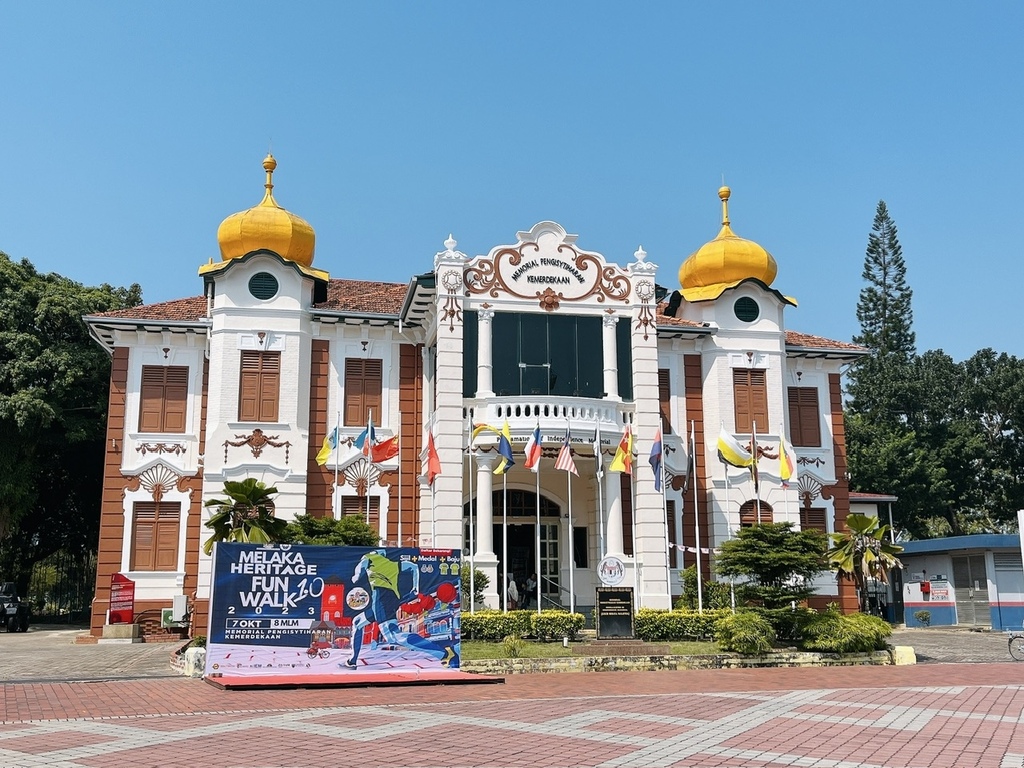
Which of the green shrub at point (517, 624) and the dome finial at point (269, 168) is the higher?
the dome finial at point (269, 168)

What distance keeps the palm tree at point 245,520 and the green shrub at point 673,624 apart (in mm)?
8422

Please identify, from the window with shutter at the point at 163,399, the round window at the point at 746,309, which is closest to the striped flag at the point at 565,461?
the round window at the point at 746,309

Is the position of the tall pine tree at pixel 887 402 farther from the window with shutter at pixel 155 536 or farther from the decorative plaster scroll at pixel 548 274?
the window with shutter at pixel 155 536

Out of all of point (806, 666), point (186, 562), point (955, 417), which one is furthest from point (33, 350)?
point (955, 417)

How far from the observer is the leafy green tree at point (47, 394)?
32.4 meters

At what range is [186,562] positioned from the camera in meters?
28.2

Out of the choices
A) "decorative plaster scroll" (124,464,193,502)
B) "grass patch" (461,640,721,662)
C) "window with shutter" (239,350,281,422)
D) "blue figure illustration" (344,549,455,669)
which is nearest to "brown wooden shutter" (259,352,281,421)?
"window with shutter" (239,350,281,422)

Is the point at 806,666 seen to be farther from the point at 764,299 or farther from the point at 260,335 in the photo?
the point at 260,335

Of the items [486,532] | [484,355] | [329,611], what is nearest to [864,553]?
[486,532]

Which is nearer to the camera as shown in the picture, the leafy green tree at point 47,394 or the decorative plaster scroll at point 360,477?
the decorative plaster scroll at point 360,477

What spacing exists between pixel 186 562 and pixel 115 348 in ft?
21.7

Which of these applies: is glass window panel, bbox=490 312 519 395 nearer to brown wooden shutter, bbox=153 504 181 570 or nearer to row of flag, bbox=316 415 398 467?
row of flag, bbox=316 415 398 467

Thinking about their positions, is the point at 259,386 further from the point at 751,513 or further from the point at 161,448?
the point at 751,513

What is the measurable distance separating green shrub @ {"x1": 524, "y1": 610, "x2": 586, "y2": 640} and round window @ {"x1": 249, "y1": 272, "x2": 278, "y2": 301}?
12.5 meters
